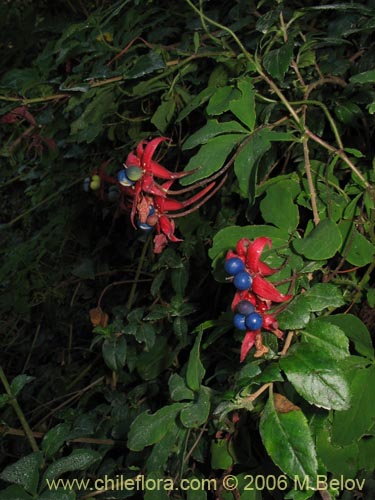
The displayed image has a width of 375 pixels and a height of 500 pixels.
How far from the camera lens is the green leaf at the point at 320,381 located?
0.50m

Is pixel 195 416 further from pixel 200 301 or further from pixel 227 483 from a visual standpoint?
pixel 200 301

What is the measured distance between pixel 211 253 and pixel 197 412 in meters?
0.19

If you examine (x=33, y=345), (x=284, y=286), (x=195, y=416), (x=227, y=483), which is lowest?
(x=33, y=345)

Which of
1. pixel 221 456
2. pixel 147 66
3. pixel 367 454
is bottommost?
pixel 221 456

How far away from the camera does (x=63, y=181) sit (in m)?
2.01

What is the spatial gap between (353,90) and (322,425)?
2.02 ft

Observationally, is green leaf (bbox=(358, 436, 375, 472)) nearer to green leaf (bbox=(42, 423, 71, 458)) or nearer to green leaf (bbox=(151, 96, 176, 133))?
green leaf (bbox=(42, 423, 71, 458))

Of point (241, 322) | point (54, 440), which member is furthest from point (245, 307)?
point (54, 440)

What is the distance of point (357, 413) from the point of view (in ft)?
1.96

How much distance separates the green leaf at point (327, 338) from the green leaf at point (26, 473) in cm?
48

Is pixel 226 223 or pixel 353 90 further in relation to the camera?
pixel 226 223

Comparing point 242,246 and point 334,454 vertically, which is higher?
point 242,246

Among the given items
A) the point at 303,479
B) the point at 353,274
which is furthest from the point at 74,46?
the point at 303,479

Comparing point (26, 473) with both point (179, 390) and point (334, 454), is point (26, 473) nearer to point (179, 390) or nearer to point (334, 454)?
point (179, 390)
